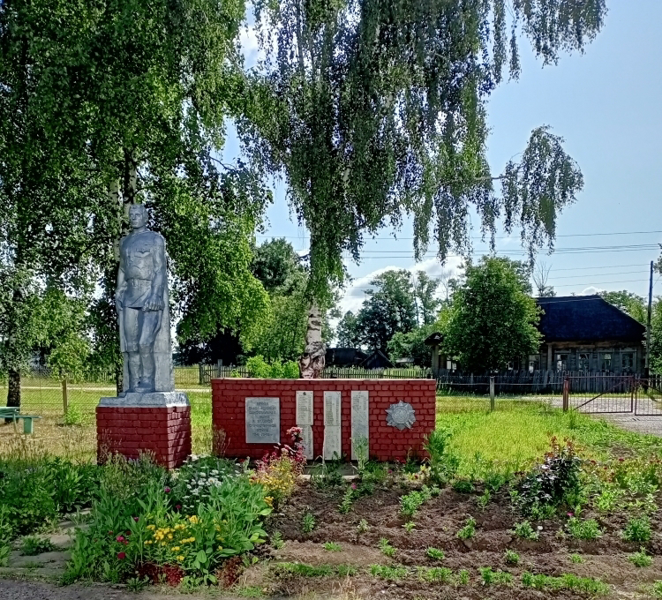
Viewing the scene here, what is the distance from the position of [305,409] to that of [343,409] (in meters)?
0.55

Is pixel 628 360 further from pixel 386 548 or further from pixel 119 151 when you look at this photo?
pixel 386 548

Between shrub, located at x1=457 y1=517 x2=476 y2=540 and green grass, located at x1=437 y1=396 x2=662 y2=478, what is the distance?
186 cm

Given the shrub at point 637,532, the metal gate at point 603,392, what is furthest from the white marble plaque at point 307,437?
the metal gate at point 603,392

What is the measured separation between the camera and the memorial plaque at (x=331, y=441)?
9312mm

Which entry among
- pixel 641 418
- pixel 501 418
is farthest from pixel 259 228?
pixel 641 418

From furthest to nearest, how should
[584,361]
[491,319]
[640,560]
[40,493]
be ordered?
1. [584,361]
2. [491,319]
3. [40,493]
4. [640,560]

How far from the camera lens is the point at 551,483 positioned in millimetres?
6312

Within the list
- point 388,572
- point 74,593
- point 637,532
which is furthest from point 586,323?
point 74,593

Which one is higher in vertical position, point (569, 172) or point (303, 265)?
point (569, 172)

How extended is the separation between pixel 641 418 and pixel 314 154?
1343 cm

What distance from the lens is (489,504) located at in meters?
6.31

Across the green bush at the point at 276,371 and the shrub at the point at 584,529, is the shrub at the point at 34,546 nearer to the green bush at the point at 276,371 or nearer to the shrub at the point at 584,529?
the shrub at the point at 584,529

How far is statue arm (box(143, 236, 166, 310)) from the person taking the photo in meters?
8.39

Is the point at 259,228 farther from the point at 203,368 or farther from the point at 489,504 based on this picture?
the point at 203,368
